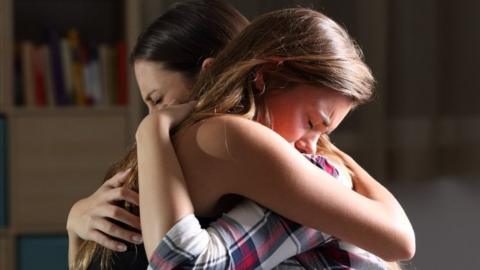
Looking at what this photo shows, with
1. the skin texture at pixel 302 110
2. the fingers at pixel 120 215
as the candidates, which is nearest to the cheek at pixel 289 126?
the skin texture at pixel 302 110

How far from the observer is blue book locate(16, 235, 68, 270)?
312cm

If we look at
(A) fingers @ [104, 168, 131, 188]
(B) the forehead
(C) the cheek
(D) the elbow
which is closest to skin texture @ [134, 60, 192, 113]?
(B) the forehead

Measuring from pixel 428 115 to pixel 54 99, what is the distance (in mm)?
1385

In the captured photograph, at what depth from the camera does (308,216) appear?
3.49 ft

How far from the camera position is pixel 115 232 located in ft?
4.05

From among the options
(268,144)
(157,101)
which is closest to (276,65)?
(268,144)

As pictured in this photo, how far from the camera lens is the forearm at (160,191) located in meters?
1.03

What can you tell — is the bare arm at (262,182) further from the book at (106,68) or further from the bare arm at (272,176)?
the book at (106,68)

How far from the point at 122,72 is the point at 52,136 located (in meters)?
0.34

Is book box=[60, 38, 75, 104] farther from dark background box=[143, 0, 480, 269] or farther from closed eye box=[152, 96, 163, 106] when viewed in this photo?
closed eye box=[152, 96, 163, 106]

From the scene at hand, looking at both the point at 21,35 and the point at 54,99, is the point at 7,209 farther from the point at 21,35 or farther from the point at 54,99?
the point at 21,35

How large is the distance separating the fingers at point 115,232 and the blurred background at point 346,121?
191 centimetres

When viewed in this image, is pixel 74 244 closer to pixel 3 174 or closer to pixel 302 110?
pixel 302 110

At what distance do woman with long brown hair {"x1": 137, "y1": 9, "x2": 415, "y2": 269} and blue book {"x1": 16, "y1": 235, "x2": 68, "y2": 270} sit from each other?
79.9 inches
